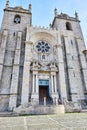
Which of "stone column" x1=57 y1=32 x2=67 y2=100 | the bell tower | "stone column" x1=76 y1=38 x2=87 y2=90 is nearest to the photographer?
"stone column" x1=57 y1=32 x2=67 y2=100

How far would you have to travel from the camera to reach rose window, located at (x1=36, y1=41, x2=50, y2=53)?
752 inches

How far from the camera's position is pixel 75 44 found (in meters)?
21.5

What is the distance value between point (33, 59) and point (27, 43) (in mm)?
2876

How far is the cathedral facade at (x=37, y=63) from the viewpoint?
1499cm

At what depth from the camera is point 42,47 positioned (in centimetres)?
1945

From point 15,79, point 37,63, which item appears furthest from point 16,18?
point 15,79

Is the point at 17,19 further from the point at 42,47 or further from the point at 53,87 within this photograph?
the point at 53,87

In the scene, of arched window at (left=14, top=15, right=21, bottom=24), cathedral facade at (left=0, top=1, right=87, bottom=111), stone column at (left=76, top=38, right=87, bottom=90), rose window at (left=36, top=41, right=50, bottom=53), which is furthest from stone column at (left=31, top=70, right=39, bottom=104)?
arched window at (left=14, top=15, right=21, bottom=24)

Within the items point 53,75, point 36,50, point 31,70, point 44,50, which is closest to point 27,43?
point 36,50

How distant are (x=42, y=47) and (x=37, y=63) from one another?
3913 millimetres

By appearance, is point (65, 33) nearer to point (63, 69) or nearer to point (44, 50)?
point (44, 50)

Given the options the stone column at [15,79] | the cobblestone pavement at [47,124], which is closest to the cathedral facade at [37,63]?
the stone column at [15,79]

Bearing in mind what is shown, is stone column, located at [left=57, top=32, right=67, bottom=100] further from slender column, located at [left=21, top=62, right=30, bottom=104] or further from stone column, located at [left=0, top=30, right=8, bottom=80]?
stone column, located at [left=0, top=30, right=8, bottom=80]

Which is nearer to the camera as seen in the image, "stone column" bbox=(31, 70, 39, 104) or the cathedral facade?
"stone column" bbox=(31, 70, 39, 104)
